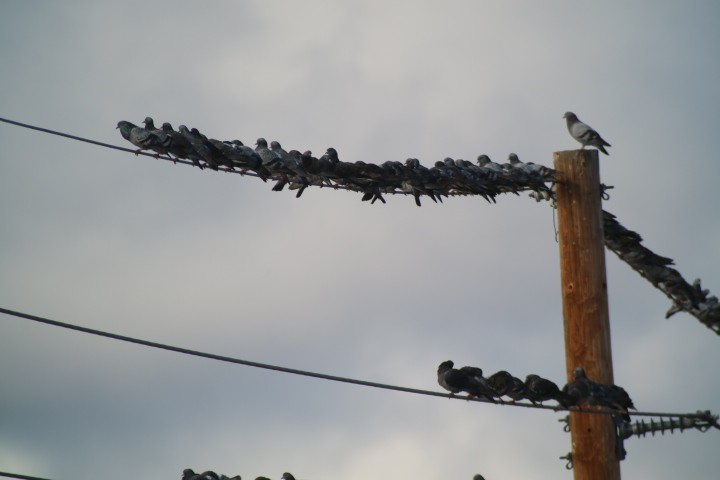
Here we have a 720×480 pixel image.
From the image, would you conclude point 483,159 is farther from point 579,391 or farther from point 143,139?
point 143,139

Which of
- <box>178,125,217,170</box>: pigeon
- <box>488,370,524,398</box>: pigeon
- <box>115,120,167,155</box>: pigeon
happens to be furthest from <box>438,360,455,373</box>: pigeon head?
<box>115,120,167,155</box>: pigeon

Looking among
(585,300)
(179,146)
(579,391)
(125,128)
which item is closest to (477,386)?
(579,391)

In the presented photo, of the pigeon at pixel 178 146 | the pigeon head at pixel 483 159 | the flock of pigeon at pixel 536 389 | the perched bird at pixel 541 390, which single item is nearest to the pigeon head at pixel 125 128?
the pigeon at pixel 178 146

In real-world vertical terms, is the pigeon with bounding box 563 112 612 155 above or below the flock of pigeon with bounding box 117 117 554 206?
above

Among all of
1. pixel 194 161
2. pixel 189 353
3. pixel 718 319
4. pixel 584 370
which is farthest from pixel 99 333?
pixel 718 319

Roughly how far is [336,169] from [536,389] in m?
2.53

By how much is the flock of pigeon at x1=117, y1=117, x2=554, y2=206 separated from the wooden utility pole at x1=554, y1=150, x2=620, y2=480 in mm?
300

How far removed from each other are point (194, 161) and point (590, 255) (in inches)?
139

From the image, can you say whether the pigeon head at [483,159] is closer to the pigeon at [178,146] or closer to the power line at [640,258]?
the power line at [640,258]

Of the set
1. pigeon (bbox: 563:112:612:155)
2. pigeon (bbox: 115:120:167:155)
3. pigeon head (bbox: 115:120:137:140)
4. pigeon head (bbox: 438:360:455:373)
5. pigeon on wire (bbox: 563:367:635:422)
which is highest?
pigeon (bbox: 563:112:612:155)

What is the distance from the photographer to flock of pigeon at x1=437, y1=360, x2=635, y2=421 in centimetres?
834

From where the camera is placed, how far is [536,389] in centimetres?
854

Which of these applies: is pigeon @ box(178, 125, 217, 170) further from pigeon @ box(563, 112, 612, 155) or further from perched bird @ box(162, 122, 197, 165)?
pigeon @ box(563, 112, 612, 155)

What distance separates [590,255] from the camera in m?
8.90
